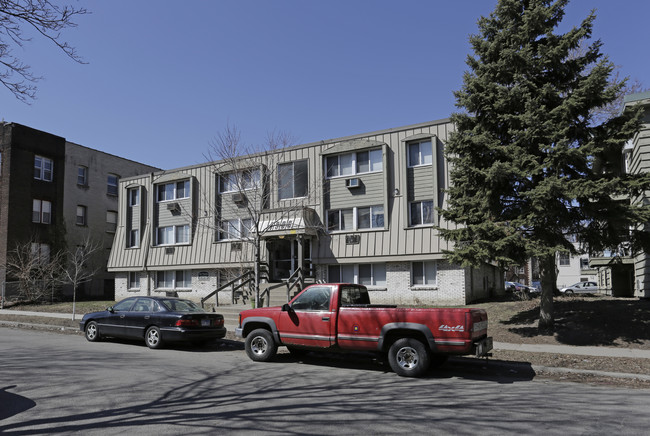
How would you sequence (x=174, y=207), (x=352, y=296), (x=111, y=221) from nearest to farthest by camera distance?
(x=352, y=296) → (x=174, y=207) → (x=111, y=221)

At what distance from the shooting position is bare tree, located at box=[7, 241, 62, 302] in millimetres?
28322

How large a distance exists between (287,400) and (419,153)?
17.1 metres

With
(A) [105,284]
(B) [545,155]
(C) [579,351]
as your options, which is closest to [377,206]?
(B) [545,155]

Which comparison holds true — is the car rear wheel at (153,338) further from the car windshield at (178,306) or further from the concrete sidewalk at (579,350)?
the concrete sidewalk at (579,350)

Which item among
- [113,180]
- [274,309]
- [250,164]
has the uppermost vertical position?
[113,180]

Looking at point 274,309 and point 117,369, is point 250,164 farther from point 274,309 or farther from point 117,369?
point 117,369

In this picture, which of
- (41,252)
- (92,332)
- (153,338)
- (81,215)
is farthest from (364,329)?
(81,215)

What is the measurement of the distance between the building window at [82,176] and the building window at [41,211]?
315 centimetres

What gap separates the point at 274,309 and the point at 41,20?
22.5 ft

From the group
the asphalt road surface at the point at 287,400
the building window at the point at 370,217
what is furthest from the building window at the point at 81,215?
the asphalt road surface at the point at 287,400

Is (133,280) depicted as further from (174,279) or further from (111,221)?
(111,221)

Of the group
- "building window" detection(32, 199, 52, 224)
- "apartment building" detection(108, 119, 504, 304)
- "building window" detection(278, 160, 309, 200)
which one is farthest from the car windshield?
"building window" detection(32, 199, 52, 224)

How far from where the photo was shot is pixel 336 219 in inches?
950

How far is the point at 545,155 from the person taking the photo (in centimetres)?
1311
